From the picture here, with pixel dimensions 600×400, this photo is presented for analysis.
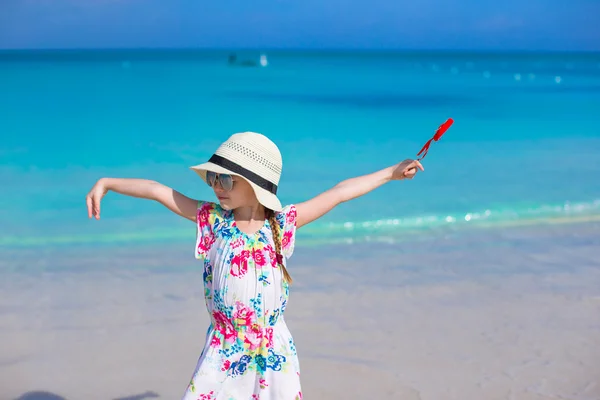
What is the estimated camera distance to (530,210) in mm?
9336

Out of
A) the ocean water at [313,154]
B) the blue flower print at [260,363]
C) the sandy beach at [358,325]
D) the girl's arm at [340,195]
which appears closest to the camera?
the blue flower print at [260,363]

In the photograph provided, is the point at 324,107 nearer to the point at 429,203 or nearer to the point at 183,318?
the point at 429,203

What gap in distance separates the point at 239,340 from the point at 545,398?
1.98 m

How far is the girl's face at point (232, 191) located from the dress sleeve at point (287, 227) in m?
0.12

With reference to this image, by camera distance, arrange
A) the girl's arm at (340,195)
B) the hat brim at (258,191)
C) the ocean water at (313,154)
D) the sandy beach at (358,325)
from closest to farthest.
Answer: the hat brim at (258,191)
the girl's arm at (340,195)
the sandy beach at (358,325)
the ocean water at (313,154)

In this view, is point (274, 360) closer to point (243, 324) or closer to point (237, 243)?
point (243, 324)

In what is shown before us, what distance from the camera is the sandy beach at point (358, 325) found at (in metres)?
4.49

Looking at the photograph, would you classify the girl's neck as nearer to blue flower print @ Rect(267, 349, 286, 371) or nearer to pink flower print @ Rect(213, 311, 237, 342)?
pink flower print @ Rect(213, 311, 237, 342)

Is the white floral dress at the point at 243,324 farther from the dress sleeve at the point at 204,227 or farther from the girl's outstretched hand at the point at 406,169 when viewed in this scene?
the girl's outstretched hand at the point at 406,169

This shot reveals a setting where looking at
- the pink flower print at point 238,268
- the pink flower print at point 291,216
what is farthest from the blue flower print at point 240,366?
the pink flower print at point 291,216

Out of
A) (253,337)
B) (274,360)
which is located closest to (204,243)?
(253,337)

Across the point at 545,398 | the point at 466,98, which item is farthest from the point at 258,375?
the point at 466,98

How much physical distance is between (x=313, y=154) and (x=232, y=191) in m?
10.6

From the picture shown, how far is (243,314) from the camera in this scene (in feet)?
9.89
